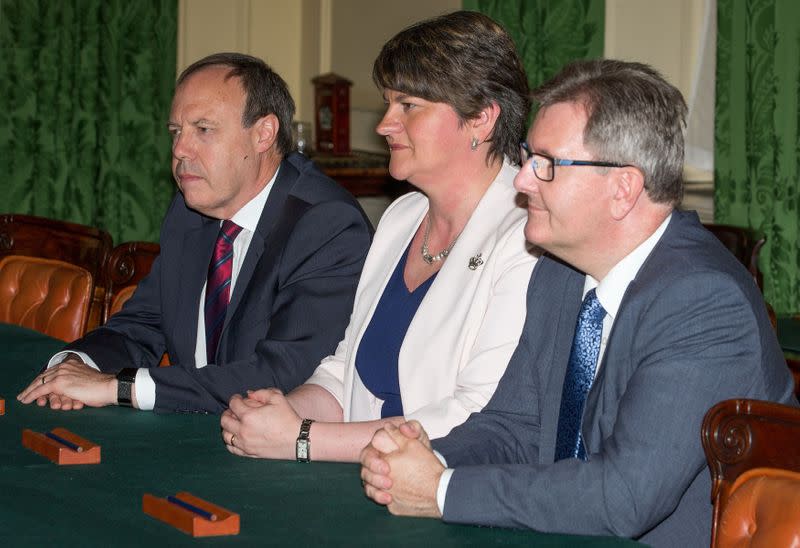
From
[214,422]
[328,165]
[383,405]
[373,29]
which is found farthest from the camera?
[373,29]

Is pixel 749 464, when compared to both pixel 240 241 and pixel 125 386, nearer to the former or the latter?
pixel 125 386

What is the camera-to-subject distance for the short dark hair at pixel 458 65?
2.80 meters

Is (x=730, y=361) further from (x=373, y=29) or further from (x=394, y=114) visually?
(x=373, y=29)

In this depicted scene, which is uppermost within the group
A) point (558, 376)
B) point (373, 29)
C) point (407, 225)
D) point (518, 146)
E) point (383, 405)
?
point (373, 29)

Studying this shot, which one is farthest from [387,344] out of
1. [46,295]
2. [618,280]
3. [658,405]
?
[46,295]

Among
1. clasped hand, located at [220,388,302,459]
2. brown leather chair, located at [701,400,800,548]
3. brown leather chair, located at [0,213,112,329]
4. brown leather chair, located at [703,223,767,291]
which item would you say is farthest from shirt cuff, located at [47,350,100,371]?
brown leather chair, located at [703,223,767,291]

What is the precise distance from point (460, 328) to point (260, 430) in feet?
1.93

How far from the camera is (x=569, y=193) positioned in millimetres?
2188

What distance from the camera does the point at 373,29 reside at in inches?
305

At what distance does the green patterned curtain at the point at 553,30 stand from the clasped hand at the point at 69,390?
393 cm

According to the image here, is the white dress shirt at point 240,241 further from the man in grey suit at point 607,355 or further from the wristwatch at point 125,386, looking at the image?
the man in grey suit at point 607,355

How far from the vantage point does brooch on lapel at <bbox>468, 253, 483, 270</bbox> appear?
2.71 metres

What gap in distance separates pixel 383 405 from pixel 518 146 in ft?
2.36

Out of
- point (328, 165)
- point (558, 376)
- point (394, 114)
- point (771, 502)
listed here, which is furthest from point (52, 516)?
point (328, 165)
